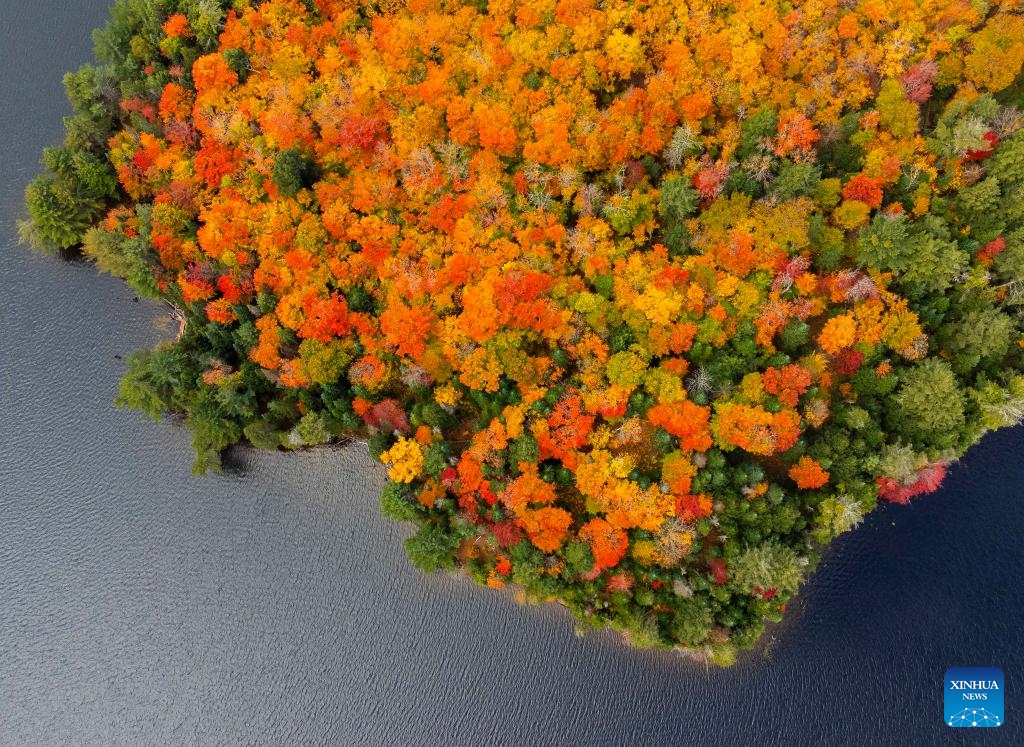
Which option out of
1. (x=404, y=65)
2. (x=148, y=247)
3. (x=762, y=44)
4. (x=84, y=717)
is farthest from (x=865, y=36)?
(x=84, y=717)

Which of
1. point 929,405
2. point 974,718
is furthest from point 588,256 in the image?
point 974,718

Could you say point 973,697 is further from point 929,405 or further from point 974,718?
point 929,405

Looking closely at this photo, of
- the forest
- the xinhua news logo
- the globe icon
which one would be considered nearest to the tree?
the forest

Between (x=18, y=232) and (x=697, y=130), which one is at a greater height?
(x=18, y=232)

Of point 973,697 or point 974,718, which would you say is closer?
point 974,718

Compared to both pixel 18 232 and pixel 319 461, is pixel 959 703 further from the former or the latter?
pixel 18 232

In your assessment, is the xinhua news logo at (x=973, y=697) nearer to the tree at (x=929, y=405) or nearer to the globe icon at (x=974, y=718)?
the globe icon at (x=974, y=718)

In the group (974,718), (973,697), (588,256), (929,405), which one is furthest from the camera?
(588,256)

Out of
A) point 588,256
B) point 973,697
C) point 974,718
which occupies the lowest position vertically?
point 974,718
